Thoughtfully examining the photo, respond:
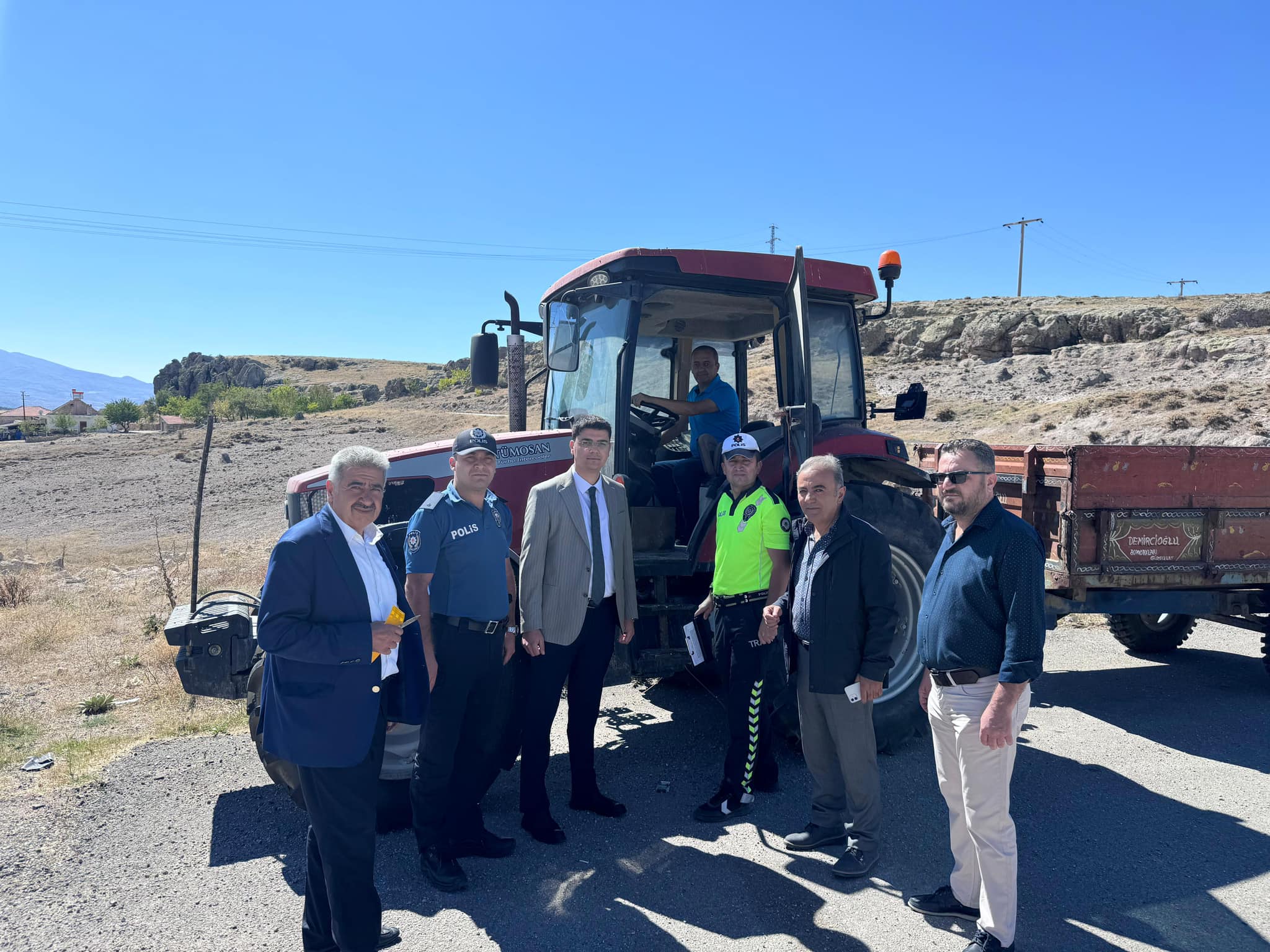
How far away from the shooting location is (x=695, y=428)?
5137 millimetres

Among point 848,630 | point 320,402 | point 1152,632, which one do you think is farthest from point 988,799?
point 320,402

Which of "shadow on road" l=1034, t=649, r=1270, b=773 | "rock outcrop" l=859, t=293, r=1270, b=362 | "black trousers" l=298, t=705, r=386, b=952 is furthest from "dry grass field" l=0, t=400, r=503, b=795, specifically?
"rock outcrop" l=859, t=293, r=1270, b=362

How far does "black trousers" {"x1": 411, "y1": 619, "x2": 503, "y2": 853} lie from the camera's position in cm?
343

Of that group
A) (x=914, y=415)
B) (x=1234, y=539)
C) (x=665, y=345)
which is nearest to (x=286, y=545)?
(x=665, y=345)

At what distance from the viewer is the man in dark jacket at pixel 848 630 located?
11.3ft

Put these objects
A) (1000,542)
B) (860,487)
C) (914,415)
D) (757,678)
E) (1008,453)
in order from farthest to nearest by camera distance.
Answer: (1008,453) < (914,415) < (860,487) < (757,678) < (1000,542)

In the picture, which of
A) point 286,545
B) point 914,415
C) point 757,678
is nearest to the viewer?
point 286,545

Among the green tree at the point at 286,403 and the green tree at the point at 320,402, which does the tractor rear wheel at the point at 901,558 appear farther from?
the green tree at the point at 320,402

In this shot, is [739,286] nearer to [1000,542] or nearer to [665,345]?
[665,345]

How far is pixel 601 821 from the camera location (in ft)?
13.0

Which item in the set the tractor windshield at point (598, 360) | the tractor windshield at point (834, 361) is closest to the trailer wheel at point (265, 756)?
the tractor windshield at point (598, 360)

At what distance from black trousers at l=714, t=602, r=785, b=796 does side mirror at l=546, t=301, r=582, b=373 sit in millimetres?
1776

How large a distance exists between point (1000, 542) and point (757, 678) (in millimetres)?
1489

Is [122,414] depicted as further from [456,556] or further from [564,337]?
[456,556]
